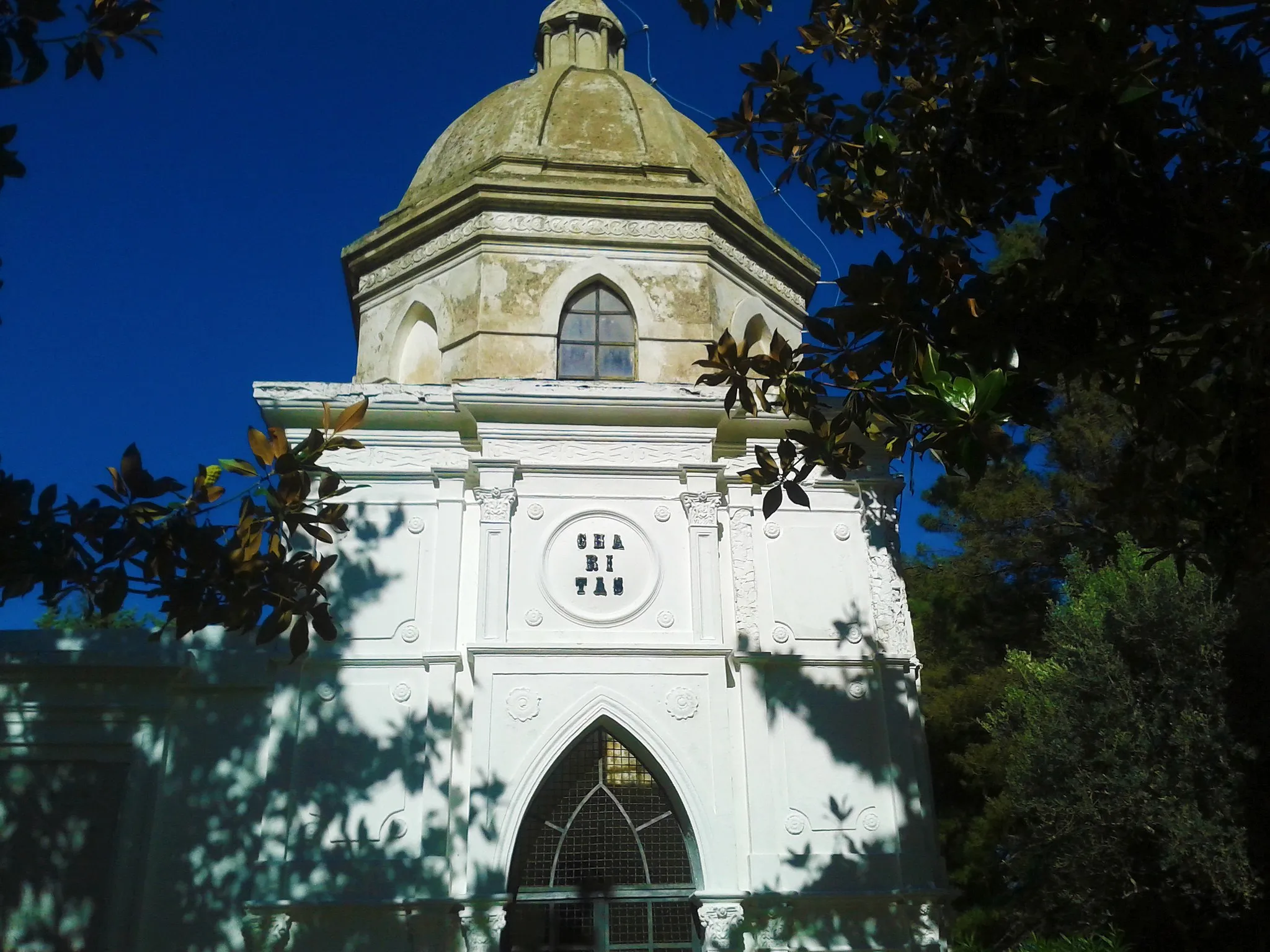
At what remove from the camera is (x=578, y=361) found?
1133 cm

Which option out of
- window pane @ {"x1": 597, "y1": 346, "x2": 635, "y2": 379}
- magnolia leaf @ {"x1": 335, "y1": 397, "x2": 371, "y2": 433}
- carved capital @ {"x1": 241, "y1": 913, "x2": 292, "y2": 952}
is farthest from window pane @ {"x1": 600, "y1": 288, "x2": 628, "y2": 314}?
carved capital @ {"x1": 241, "y1": 913, "x2": 292, "y2": 952}

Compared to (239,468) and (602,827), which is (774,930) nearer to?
(602,827)

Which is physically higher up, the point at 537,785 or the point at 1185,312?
the point at 1185,312

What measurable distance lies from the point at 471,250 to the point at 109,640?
5133mm

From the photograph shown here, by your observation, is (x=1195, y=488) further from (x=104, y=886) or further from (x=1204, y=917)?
(x=1204, y=917)

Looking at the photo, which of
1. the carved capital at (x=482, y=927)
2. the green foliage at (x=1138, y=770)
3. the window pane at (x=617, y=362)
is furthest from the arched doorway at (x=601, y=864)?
the green foliage at (x=1138, y=770)

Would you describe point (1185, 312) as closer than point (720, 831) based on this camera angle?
Yes

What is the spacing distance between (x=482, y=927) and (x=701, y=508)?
12.1ft

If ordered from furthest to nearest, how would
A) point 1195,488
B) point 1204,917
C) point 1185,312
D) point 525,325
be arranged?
point 1204,917, point 525,325, point 1195,488, point 1185,312

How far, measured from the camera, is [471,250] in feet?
38.1

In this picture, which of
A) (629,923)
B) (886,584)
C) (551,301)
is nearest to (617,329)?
(551,301)

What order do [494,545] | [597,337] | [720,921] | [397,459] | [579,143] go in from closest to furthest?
[720,921] < [494,545] < [397,459] < [597,337] < [579,143]

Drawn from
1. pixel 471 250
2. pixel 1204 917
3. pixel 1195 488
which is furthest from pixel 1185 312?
pixel 1204 917

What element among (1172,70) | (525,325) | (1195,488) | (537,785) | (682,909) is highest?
(525,325)
